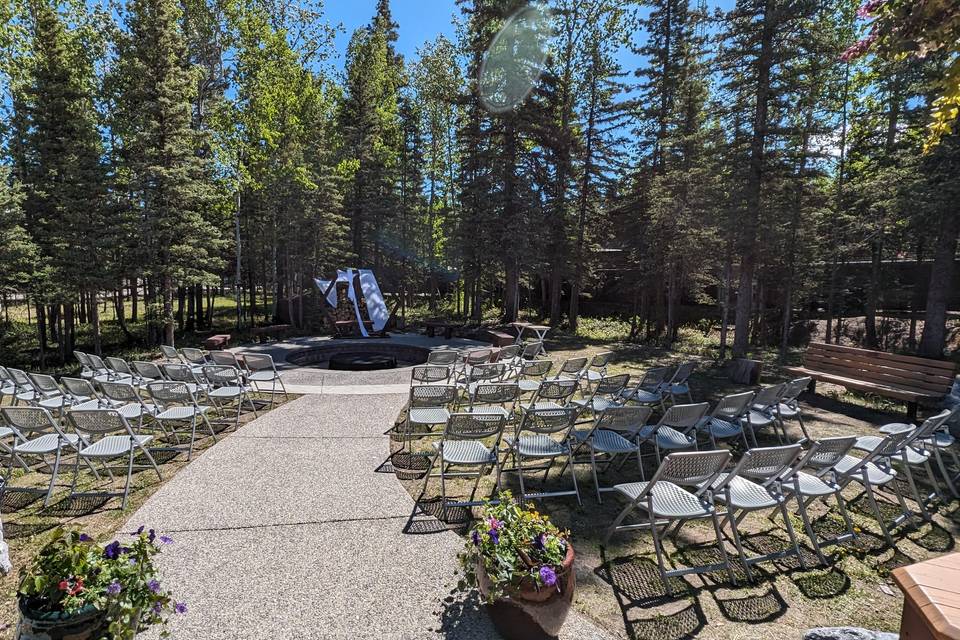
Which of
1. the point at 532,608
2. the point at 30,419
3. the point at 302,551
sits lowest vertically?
the point at 302,551

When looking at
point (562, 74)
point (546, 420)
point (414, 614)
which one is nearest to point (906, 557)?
point (546, 420)

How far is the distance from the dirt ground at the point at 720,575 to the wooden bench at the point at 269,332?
13.3 metres

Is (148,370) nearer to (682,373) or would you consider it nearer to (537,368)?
(537,368)

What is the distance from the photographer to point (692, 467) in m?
3.55

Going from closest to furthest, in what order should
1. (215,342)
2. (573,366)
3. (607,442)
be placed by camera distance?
1. (607,442)
2. (573,366)
3. (215,342)

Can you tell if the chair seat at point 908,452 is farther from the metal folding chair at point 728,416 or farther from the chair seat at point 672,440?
the chair seat at point 672,440

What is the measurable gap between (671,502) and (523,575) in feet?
5.60

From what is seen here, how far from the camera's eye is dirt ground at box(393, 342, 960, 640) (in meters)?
3.09

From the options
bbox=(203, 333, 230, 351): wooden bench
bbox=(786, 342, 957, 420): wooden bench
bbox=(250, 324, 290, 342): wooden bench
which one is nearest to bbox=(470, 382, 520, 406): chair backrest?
bbox=(786, 342, 957, 420): wooden bench

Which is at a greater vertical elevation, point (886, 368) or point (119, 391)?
point (886, 368)

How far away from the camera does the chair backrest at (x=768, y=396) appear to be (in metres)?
6.14

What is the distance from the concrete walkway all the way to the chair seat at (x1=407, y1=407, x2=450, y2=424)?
2.16ft

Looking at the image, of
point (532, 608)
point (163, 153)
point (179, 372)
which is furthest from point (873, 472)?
point (163, 153)

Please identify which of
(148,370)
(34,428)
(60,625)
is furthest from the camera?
(148,370)
